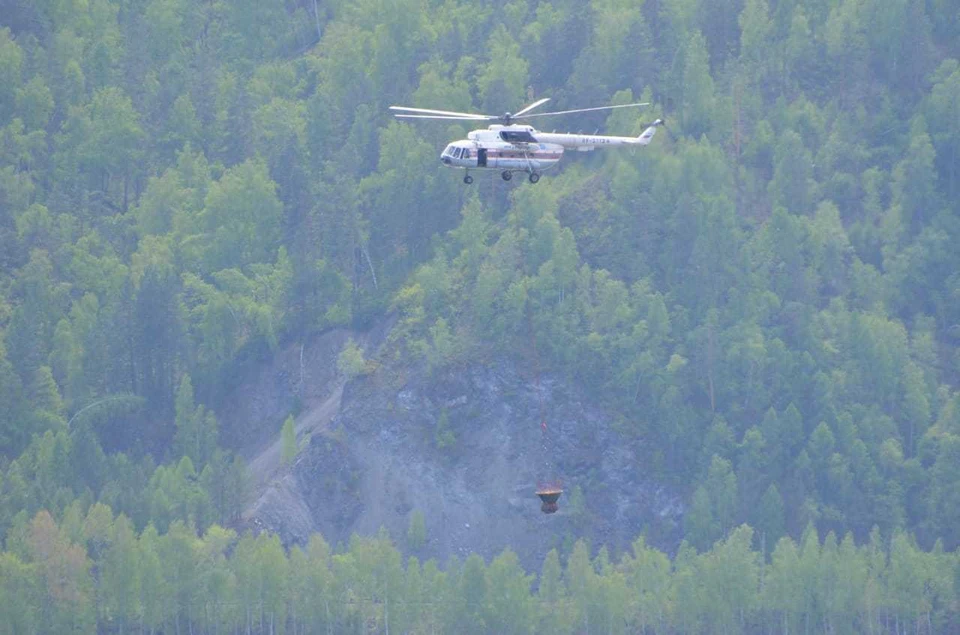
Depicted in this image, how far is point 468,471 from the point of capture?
142m

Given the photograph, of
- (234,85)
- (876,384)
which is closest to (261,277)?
(234,85)

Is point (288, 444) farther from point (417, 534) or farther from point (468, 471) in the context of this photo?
point (417, 534)

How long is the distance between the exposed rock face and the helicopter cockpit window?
125 ft

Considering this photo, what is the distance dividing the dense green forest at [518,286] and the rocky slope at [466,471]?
183 cm

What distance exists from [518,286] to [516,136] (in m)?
43.4

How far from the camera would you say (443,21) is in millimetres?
175000

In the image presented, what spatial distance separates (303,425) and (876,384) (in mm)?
34553

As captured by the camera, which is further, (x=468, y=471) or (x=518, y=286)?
(x=518, y=286)

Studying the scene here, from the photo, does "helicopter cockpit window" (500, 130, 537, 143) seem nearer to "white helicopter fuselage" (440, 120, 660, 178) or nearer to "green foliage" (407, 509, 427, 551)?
"white helicopter fuselage" (440, 120, 660, 178)

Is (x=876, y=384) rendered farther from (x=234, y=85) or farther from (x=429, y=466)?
(x=234, y=85)

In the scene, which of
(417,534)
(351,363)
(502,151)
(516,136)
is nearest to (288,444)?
(351,363)

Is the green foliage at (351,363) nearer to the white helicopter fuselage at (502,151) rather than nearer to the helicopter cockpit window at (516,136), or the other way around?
the white helicopter fuselage at (502,151)

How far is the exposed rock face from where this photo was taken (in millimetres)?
139500

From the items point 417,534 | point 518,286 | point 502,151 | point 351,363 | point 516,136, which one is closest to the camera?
point 516,136
